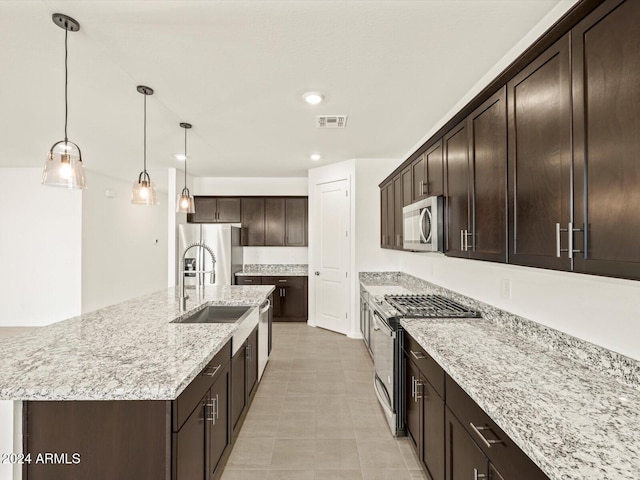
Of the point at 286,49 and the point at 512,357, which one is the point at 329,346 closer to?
the point at 512,357

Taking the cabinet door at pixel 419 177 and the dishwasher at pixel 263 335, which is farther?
the dishwasher at pixel 263 335

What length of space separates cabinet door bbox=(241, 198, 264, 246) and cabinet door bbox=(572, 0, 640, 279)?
18.2 ft

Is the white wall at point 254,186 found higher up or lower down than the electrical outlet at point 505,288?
higher up

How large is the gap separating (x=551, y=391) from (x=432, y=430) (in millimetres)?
827

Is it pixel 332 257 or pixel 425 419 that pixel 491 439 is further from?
pixel 332 257

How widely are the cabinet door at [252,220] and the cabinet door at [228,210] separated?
0.36 ft

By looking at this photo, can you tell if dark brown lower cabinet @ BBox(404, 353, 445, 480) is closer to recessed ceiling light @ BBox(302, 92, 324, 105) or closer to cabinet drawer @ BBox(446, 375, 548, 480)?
cabinet drawer @ BBox(446, 375, 548, 480)

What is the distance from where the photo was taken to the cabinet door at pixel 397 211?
3.80 meters

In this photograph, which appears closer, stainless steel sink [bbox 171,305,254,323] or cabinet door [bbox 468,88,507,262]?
cabinet door [bbox 468,88,507,262]

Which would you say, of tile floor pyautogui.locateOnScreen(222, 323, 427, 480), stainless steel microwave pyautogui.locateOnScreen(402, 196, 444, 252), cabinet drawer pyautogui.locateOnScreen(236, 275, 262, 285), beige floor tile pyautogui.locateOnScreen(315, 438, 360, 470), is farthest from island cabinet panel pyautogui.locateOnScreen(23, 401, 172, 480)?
cabinet drawer pyautogui.locateOnScreen(236, 275, 262, 285)

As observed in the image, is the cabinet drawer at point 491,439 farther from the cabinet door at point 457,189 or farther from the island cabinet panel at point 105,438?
the island cabinet panel at point 105,438

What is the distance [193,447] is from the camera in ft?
5.07

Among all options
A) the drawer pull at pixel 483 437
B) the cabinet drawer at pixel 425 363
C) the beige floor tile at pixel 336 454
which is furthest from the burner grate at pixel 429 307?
the drawer pull at pixel 483 437

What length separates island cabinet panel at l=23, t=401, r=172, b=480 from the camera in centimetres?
132
